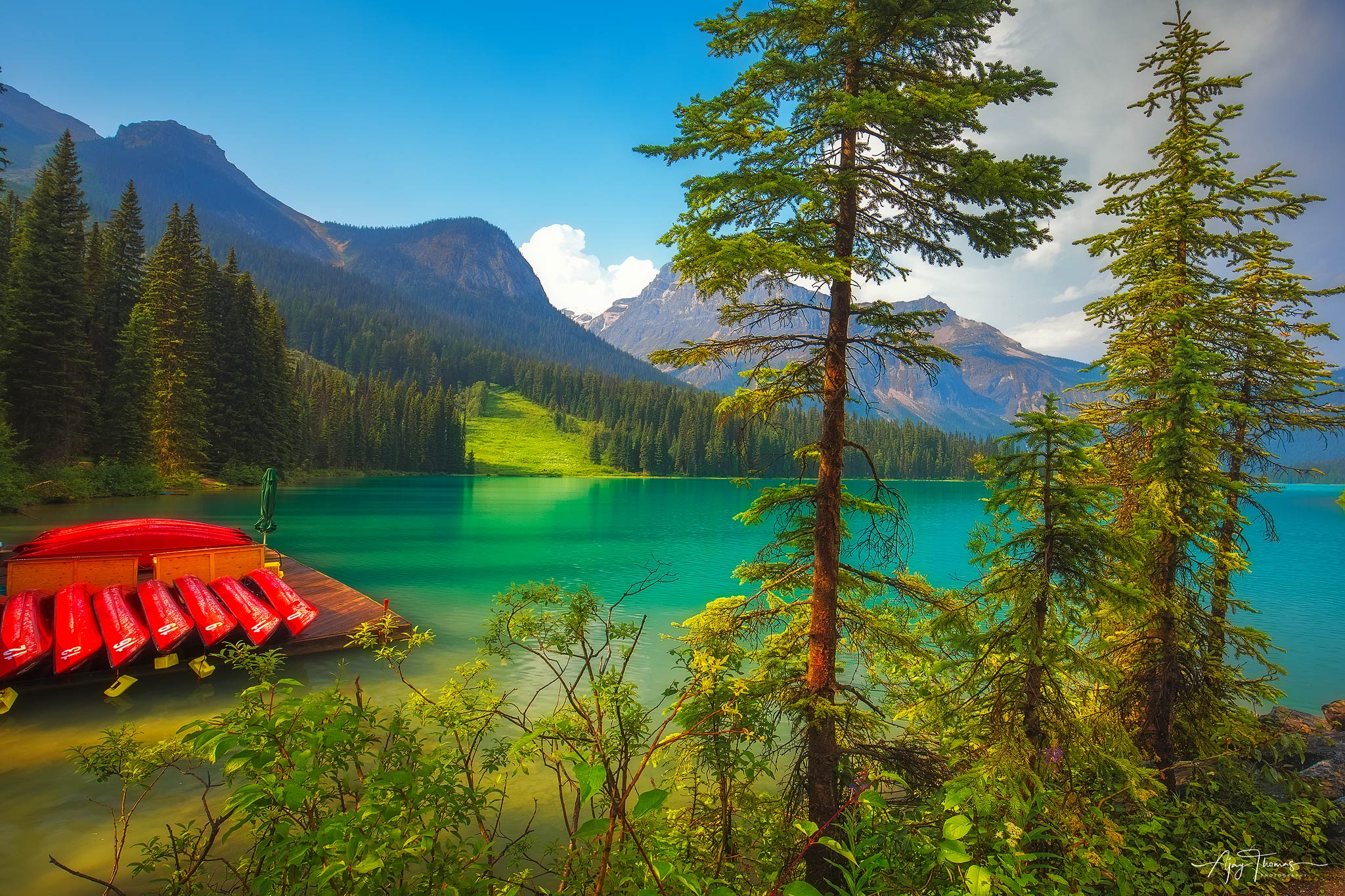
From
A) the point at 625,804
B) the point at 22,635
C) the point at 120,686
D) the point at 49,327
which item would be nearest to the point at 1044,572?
the point at 625,804

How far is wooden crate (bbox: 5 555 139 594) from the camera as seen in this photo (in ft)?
42.7

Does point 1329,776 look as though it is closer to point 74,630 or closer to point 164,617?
point 164,617

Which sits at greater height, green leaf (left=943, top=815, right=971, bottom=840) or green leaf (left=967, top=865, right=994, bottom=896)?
green leaf (left=943, top=815, right=971, bottom=840)

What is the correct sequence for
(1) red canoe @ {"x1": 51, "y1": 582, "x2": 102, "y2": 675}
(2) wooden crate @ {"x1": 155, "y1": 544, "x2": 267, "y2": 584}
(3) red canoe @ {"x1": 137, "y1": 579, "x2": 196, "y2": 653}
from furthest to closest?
(2) wooden crate @ {"x1": 155, "y1": 544, "x2": 267, "y2": 584}, (3) red canoe @ {"x1": 137, "y1": 579, "x2": 196, "y2": 653}, (1) red canoe @ {"x1": 51, "y1": 582, "x2": 102, "y2": 675}

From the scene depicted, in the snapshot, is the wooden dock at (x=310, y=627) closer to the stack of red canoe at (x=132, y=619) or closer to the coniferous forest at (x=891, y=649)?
the stack of red canoe at (x=132, y=619)

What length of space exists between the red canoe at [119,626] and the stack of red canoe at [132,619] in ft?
0.05

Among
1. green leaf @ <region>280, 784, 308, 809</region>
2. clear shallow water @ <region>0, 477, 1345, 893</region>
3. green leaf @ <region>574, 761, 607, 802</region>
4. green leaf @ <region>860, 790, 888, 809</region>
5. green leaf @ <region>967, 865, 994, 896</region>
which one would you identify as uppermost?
green leaf @ <region>574, 761, 607, 802</region>

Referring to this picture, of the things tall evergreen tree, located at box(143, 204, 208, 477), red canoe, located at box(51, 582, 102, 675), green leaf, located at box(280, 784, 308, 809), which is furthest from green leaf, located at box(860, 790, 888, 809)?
tall evergreen tree, located at box(143, 204, 208, 477)

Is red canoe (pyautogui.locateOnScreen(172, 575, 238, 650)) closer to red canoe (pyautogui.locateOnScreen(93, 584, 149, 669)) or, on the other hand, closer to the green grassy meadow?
red canoe (pyautogui.locateOnScreen(93, 584, 149, 669))

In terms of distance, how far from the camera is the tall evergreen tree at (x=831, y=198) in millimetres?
6473

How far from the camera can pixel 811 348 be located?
7543mm

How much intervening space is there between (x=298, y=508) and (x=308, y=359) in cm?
12128

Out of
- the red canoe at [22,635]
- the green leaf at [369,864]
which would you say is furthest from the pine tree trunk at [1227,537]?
the red canoe at [22,635]

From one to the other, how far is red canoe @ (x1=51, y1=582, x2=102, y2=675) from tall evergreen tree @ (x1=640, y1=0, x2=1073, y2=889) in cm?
1305
